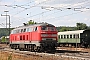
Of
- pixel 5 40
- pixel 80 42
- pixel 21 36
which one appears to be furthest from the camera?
pixel 5 40

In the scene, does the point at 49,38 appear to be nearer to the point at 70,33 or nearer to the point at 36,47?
the point at 36,47

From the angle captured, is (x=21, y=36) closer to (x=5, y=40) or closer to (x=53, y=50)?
(x=53, y=50)

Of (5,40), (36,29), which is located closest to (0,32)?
(5,40)

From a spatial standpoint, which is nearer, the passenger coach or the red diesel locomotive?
the red diesel locomotive

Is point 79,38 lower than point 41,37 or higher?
lower

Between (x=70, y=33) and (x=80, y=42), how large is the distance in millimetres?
3899

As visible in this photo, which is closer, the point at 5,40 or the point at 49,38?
the point at 49,38

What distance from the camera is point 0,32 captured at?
190500mm

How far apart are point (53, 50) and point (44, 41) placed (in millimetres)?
2239

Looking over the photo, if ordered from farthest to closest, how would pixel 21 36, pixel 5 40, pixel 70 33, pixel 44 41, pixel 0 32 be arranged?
pixel 0 32 < pixel 5 40 < pixel 70 33 < pixel 21 36 < pixel 44 41

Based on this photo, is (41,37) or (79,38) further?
(79,38)

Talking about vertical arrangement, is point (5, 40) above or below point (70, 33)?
below

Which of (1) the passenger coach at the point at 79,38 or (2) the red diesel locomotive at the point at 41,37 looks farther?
(1) the passenger coach at the point at 79,38

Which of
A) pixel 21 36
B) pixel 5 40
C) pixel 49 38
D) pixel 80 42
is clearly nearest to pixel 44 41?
pixel 49 38
